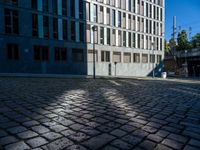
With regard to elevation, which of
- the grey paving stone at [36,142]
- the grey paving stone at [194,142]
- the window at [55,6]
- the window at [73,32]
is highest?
the window at [55,6]

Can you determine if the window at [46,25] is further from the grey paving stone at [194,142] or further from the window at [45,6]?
the grey paving stone at [194,142]

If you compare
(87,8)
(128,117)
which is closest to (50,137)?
(128,117)

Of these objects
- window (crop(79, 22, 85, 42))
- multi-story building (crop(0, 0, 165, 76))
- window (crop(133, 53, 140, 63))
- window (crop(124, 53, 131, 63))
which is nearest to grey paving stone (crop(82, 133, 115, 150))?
multi-story building (crop(0, 0, 165, 76))

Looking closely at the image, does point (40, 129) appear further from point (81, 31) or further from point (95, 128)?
point (81, 31)

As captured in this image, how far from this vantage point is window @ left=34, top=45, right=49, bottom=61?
23.1 meters

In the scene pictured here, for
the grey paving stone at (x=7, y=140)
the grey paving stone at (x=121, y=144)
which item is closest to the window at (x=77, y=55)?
the grey paving stone at (x=7, y=140)

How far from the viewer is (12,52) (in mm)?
21359

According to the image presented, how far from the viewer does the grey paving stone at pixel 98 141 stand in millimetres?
2549

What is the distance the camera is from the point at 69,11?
26.1m

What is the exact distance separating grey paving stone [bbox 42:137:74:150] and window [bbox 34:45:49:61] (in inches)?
878

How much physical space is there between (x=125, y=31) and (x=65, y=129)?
3235 cm

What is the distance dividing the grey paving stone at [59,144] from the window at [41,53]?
2229cm

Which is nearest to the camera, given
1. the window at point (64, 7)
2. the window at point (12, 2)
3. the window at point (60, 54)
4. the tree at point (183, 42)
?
the window at point (12, 2)

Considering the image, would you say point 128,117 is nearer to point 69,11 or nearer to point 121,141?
point 121,141
